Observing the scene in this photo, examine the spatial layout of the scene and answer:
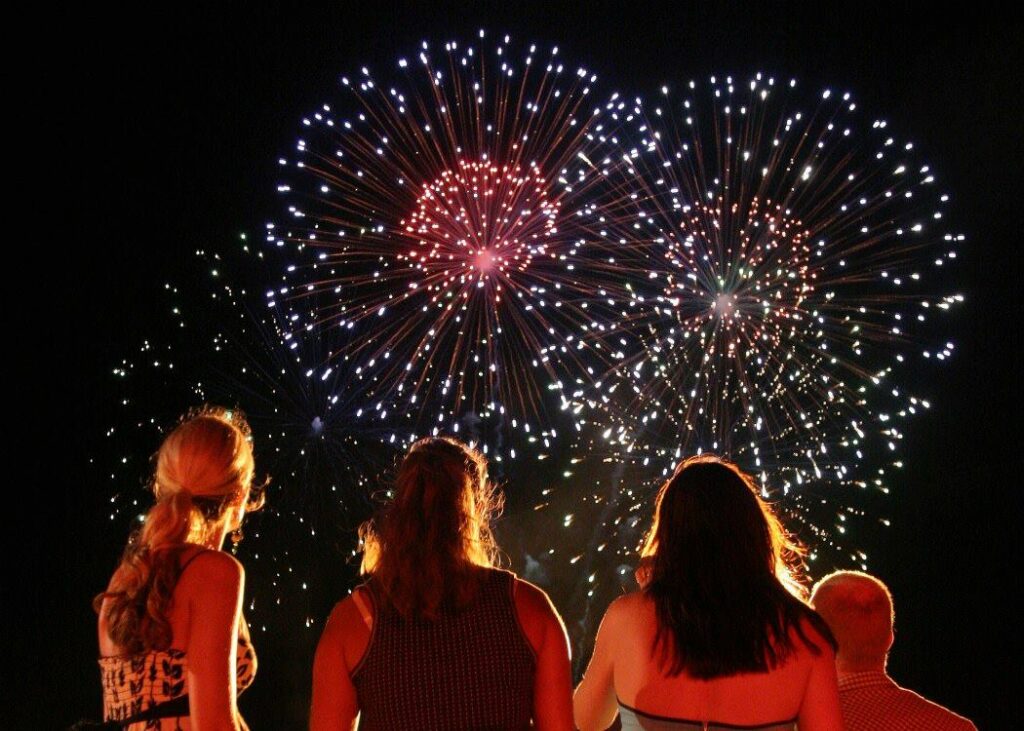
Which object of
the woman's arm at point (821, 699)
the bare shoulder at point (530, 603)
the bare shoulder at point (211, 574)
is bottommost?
the woman's arm at point (821, 699)

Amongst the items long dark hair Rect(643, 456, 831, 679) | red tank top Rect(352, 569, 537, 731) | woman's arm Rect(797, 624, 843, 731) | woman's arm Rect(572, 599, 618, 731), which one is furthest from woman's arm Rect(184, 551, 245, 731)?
woman's arm Rect(797, 624, 843, 731)

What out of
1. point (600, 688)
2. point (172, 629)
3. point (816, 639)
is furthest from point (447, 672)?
point (816, 639)

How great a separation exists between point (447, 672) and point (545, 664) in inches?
10.7

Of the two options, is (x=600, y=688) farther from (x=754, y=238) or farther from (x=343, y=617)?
(x=754, y=238)

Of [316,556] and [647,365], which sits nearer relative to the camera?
[647,365]

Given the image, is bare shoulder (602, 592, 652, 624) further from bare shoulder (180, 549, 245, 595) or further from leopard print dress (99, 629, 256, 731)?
leopard print dress (99, 629, 256, 731)

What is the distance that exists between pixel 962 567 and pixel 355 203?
10.3 meters

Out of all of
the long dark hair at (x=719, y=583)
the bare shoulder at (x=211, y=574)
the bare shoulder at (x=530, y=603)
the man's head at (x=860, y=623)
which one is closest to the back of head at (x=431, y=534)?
the bare shoulder at (x=530, y=603)

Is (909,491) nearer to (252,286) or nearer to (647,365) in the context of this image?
(647,365)

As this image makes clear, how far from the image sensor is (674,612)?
9.12 ft

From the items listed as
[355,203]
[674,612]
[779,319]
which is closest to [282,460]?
[355,203]

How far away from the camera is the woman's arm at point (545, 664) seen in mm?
2850

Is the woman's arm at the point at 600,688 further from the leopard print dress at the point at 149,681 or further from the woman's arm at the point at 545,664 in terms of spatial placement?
the leopard print dress at the point at 149,681

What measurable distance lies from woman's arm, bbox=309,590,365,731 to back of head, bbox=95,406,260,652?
424 millimetres
